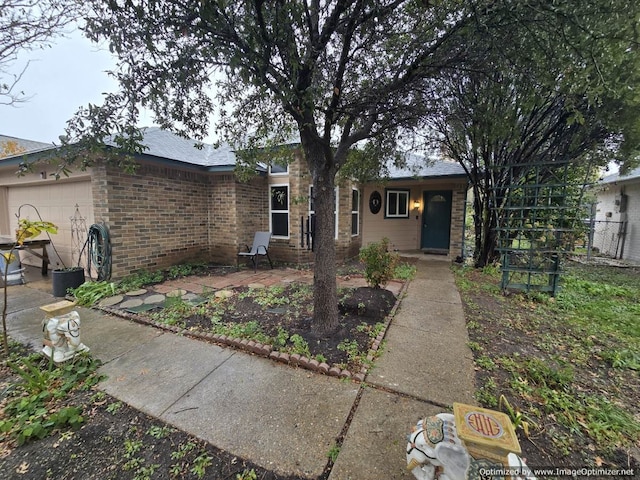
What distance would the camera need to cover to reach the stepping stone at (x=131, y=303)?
3.98 meters

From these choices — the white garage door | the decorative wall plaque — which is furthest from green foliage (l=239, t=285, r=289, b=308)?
the decorative wall plaque

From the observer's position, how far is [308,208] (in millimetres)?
6969

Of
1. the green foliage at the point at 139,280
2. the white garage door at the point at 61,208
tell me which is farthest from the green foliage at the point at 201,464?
the white garage door at the point at 61,208

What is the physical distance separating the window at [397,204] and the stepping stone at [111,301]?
7940mm

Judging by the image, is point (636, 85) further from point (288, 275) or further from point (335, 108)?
point (288, 275)

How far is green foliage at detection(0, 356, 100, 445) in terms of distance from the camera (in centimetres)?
183

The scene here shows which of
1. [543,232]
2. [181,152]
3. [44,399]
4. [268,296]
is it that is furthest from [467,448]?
[181,152]

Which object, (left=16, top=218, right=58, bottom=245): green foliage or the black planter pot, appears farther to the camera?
the black planter pot

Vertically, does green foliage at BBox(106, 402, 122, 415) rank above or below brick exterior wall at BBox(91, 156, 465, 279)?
below

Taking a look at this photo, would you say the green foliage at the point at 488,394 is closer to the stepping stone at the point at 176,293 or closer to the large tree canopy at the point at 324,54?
the large tree canopy at the point at 324,54

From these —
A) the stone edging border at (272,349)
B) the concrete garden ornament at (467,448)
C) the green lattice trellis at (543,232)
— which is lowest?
the stone edging border at (272,349)

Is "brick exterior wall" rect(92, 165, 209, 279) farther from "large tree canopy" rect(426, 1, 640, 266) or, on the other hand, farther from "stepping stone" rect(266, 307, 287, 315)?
"large tree canopy" rect(426, 1, 640, 266)

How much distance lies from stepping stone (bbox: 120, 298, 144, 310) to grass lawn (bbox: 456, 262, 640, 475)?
15.3 feet

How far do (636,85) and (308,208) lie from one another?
5.67 m
